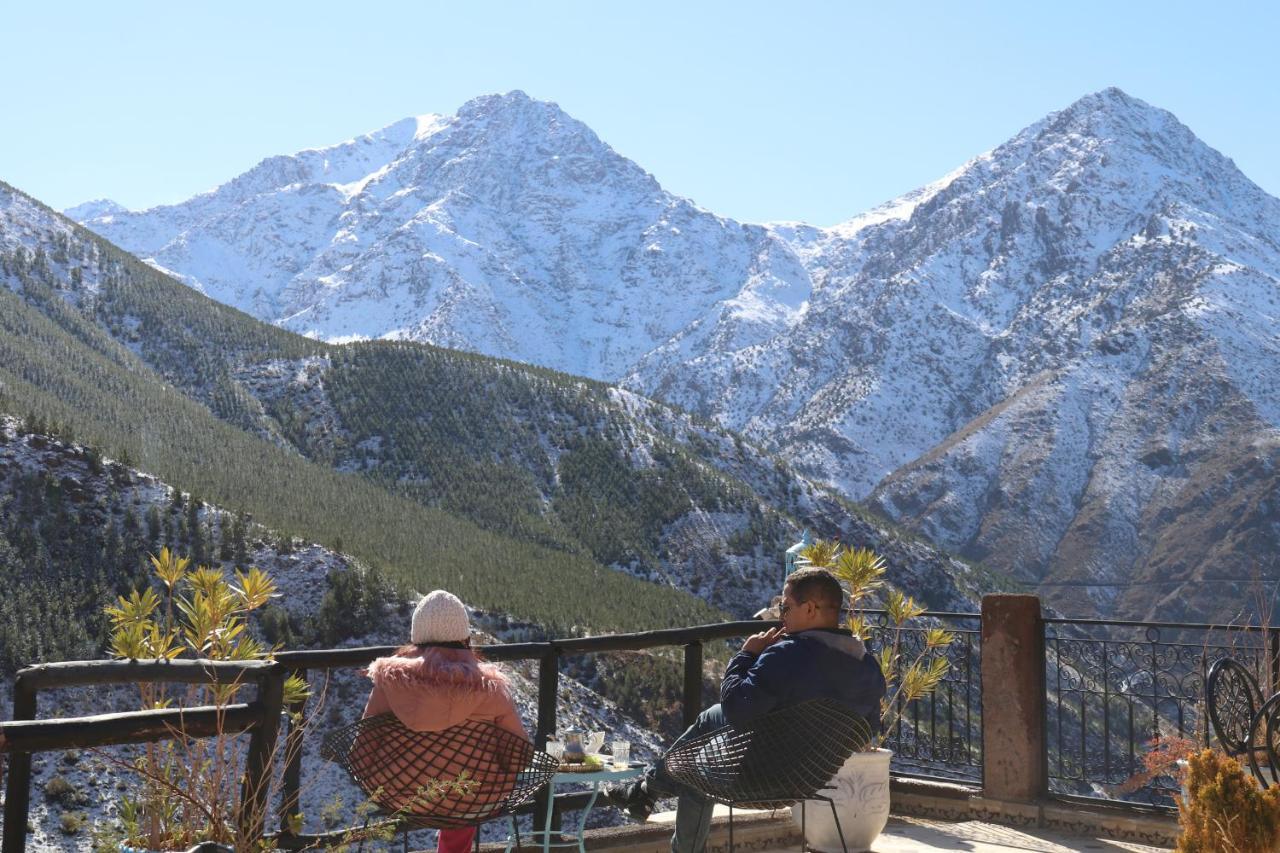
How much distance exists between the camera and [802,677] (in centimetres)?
473

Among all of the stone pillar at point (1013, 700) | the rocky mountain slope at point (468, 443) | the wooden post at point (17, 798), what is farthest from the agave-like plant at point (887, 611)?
the rocky mountain slope at point (468, 443)

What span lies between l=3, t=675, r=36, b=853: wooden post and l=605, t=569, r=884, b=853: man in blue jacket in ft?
7.54

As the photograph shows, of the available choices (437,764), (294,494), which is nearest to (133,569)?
(294,494)

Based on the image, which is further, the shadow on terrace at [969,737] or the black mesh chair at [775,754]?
the black mesh chair at [775,754]

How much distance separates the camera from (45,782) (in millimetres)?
20172

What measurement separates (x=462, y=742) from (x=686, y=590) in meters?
66.1

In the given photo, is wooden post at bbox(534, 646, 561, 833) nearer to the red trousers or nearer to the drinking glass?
the drinking glass

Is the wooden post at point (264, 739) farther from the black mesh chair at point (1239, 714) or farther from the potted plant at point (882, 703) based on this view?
the black mesh chair at point (1239, 714)

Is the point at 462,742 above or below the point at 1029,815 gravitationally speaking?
above

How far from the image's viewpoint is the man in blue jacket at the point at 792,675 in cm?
472

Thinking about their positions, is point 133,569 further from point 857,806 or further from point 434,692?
point 434,692

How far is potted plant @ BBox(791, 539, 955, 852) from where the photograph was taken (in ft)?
21.4

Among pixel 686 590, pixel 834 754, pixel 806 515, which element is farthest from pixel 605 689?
pixel 806 515

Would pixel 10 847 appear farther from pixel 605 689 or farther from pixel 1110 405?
pixel 1110 405
